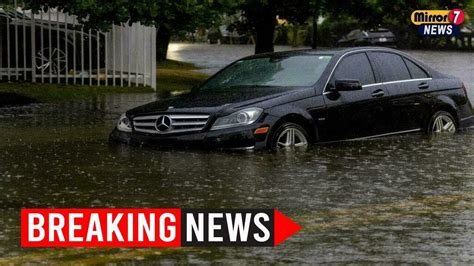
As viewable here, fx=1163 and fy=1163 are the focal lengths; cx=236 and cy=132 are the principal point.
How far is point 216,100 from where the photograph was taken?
13.8 metres

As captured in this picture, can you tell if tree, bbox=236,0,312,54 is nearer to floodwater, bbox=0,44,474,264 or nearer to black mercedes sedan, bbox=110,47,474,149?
black mercedes sedan, bbox=110,47,474,149

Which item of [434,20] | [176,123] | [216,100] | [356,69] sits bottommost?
[176,123]

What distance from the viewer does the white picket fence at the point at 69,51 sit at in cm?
2448

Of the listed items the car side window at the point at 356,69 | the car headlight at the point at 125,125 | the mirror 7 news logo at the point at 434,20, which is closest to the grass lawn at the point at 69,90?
the mirror 7 news logo at the point at 434,20

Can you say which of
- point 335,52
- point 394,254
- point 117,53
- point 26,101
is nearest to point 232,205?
point 394,254

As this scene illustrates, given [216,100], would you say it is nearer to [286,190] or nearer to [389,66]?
[389,66]

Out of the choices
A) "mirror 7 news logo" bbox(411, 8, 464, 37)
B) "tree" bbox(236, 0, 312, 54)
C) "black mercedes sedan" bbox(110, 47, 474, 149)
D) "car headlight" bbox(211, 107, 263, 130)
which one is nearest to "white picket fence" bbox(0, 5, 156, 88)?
"tree" bbox(236, 0, 312, 54)

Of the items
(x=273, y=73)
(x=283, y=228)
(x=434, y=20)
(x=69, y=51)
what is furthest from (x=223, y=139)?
(x=434, y=20)

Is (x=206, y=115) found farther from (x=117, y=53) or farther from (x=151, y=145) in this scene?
(x=117, y=53)

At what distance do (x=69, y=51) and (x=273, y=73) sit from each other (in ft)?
37.2

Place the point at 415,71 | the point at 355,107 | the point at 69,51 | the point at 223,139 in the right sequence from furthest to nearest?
the point at 69,51 < the point at 415,71 < the point at 355,107 < the point at 223,139

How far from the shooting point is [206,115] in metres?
13.3

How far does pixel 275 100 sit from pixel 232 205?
3976mm

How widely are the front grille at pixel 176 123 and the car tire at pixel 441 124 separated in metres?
3.72
